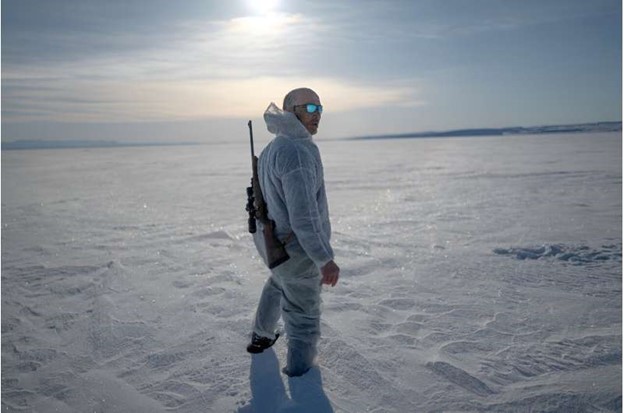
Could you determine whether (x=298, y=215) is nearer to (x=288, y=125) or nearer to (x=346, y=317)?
(x=288, y=125)

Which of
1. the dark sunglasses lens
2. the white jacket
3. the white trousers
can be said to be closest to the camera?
the white jacket

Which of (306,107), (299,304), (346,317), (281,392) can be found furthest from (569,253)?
(306,107)

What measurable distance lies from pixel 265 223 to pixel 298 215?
34cm

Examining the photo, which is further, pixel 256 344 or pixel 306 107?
pixel 256 344

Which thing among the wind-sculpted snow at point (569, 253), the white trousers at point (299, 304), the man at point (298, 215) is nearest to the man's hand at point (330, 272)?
the man at point (298, 215)

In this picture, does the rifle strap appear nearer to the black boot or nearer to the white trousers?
the white trousers

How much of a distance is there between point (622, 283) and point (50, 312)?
5474 mm

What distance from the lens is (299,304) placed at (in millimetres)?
2521

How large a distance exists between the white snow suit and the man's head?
0.08 meters

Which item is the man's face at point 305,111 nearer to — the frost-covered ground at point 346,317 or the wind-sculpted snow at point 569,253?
the frost-covered ground at point 346,317

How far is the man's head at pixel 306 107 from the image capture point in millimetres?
2373

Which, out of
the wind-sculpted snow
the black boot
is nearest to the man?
the black boot

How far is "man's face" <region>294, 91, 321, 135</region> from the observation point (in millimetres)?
2381

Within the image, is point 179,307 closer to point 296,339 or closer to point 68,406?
point 68,406
